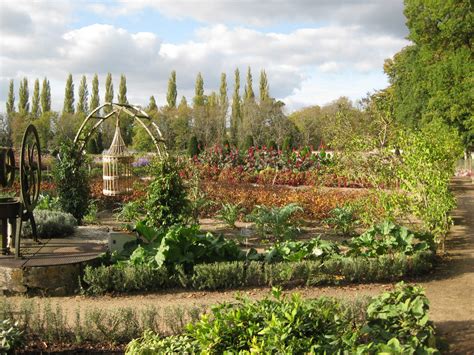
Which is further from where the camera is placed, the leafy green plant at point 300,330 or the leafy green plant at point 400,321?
the leafy green plant at point 400,321

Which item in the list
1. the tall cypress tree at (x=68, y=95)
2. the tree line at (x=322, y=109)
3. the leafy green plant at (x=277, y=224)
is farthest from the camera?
the tall cypress tree at (x=68, y=95)

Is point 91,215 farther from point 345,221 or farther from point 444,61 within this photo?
point 444,61

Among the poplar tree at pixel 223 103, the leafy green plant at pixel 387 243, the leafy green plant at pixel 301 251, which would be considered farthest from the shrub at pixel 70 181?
the poplar tree at pixel 223 103

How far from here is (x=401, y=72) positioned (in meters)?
35.2

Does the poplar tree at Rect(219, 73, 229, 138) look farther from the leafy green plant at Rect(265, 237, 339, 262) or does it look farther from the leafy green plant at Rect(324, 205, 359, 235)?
the leafy green plant at Rect(265, 237, 339, 262)

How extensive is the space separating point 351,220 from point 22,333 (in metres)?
7.11

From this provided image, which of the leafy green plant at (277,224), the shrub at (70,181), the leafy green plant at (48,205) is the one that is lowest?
the leafy green plant at (277,224)

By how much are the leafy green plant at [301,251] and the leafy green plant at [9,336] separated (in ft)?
11.2

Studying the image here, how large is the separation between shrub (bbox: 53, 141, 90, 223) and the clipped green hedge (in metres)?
4.72

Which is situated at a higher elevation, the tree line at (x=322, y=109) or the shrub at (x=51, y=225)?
the tree line at (x=322, y=109)

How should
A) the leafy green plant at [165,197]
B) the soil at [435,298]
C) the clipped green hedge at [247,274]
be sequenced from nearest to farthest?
1. the soil at [435,298]
2. the clipped green hedge at [247,274]
3. the leafy green plant at [165,197]

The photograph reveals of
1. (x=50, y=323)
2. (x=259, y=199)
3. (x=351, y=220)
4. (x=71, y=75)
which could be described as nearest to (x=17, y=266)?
(x=50, y=323)

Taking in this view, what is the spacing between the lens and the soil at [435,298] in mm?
5406

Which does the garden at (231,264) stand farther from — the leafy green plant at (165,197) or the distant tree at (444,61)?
the distant tree at (444,61)
